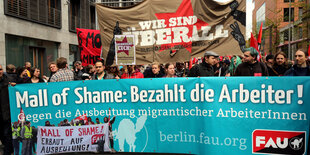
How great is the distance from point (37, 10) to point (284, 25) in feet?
156

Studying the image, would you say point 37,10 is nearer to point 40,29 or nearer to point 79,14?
point 40,29

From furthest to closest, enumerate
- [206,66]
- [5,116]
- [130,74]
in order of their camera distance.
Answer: [130,74] → [206,66] → [5,116]

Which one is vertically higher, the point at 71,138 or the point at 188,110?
the point at 188,110

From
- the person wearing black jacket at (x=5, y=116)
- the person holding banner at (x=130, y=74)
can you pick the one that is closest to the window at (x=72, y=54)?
the person holding banner at (x=130, y=74)

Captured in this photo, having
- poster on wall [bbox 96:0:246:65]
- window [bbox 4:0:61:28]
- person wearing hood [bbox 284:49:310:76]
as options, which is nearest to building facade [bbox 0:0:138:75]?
window [bbox 4:0:61:28]

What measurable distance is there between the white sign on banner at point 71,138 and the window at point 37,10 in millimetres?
11614

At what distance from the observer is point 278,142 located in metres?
3.90

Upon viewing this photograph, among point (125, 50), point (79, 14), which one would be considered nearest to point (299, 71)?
point (125, 50)

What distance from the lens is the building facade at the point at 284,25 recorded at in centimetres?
2491

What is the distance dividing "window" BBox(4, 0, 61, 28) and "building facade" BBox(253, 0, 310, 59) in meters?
18.6

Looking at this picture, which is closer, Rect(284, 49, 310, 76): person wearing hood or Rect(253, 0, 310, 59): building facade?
Rect(284, 49, 310, 76): person wearing hood

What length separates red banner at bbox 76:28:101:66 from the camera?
27.6 ft

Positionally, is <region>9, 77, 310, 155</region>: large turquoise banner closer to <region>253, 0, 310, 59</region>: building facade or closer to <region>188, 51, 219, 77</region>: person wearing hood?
<region>188, 51, 219, 77</region>: person wearing hood

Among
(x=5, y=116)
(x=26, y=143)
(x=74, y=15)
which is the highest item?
(x=74, y=15)
